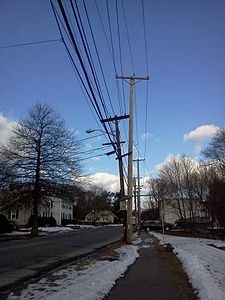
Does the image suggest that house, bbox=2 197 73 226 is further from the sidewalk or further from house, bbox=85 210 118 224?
the sidewalk

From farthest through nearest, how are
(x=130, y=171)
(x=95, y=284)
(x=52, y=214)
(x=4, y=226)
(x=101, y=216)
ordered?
(x=101, y=216), (x=52, y=214), (x=4, y=226), (x=130, y=171), (x=95, y=284)

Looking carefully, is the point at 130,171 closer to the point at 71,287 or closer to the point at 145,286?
the point at 145,286

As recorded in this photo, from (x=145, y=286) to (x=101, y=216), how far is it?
14285cm

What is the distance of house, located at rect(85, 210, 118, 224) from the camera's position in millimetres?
142000

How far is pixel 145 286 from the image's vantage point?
1014 cm

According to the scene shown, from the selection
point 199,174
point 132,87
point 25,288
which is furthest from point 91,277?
point 199,174

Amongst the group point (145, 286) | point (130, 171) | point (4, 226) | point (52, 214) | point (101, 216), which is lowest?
point (145, 286)

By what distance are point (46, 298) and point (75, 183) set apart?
35920 mm

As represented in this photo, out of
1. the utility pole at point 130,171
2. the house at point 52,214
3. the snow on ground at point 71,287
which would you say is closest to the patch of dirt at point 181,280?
the snow on ground at point 71,287

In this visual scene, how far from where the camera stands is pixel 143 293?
9.20 metres

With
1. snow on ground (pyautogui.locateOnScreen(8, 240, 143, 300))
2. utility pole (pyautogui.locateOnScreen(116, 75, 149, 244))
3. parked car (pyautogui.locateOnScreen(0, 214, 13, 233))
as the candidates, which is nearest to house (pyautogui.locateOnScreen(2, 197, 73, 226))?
parked car (pyautogui.locateOnScreen(0, 214, 13, 233))

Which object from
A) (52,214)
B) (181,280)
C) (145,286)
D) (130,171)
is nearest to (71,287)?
(145,286)

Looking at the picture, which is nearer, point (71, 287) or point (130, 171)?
point (71, 287)

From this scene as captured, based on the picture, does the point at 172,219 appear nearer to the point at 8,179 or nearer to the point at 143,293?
the point at 8,179
